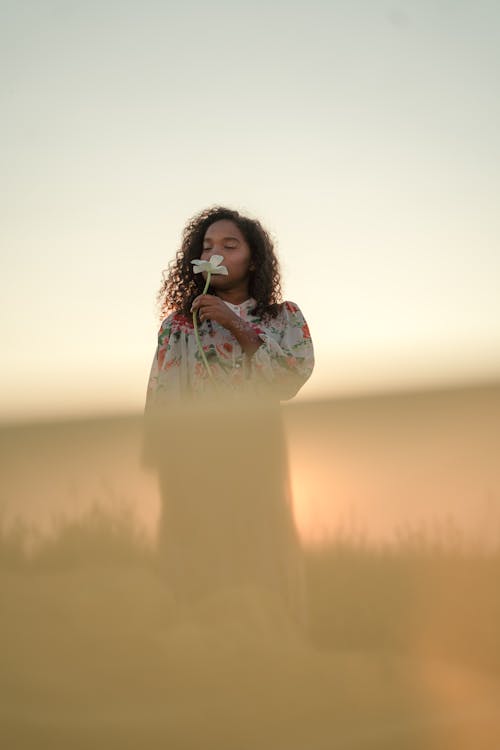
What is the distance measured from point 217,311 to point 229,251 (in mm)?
554

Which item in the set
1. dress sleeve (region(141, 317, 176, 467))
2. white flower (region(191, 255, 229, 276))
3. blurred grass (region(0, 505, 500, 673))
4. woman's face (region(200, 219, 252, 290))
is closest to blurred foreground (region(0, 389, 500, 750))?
blurred grass (region(0, 505, 500, 673))

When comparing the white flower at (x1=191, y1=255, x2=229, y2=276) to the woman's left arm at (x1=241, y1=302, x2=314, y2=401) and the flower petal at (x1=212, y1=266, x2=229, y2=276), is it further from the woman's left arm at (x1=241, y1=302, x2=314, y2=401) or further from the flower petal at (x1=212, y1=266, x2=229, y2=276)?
the woman's left arm at (x1=241, y1=302, x2=314, y2=401)

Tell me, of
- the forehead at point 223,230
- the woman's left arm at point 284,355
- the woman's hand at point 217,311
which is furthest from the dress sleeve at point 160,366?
the forehead at point 223,230

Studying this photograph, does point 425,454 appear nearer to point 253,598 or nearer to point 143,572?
point 253,598

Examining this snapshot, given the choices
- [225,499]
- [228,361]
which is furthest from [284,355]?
[225,499]

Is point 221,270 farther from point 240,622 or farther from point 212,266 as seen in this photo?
point 240,622

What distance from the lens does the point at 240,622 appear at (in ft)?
5.95

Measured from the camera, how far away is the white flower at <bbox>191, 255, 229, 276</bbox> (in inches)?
132

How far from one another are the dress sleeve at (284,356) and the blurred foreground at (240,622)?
1136mm

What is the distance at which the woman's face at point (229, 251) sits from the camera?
11.6 ft

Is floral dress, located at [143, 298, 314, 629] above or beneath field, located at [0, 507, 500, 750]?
above

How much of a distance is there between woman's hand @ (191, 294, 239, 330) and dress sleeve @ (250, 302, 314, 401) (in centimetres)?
12

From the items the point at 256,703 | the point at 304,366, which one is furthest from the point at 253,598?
→ the point at 304,366

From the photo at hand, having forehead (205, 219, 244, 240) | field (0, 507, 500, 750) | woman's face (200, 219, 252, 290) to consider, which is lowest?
field (0, 507, 500, 750)
